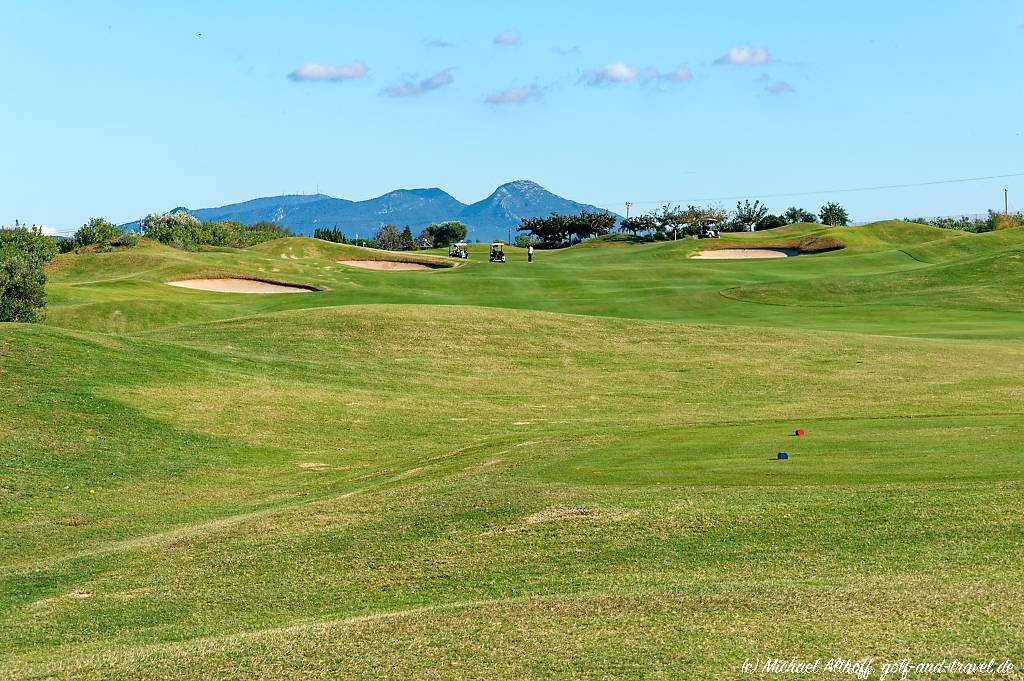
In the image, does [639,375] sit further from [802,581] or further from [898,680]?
[898,680]

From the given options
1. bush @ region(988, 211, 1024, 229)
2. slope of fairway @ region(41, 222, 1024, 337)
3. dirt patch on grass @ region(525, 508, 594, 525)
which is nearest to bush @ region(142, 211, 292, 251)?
slope of fairway @ region(41, 222, 1024, 337)

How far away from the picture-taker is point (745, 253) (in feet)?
388

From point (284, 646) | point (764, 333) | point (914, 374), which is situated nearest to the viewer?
point (284, 646)

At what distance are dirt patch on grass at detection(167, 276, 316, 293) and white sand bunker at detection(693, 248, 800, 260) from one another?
52986 mm

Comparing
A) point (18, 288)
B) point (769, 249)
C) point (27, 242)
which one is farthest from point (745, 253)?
point (18, 288)

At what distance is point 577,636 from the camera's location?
995 centimetres

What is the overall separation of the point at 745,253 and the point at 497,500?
347 ft

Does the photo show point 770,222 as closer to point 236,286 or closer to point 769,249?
point 769,249

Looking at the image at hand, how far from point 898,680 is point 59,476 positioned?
17.2 metres

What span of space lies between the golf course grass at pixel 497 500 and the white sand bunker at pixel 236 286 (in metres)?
30.1

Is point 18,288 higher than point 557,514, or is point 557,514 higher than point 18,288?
point 18,288

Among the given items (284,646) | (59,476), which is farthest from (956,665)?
(59,476)

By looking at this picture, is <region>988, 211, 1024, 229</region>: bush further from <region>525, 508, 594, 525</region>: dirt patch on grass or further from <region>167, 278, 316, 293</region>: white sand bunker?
<region>525, 508, 594, 525</region>: dirt patch on grass

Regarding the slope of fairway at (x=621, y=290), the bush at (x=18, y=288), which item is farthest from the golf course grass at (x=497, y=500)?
the slope of fairway at (x=621, y=290)
